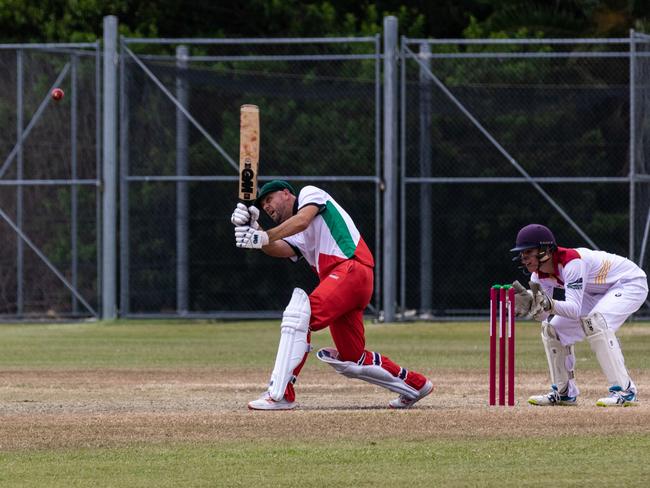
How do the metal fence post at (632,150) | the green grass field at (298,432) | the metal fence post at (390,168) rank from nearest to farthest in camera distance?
the green grass field at (298,432)
the metal fence post at (632,150)
the metal fence post at (390,168)

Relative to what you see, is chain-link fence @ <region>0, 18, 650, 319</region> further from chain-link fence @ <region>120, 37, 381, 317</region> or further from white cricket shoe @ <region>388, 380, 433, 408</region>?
white cricket shoe @ <region>388, 380, 433, 408</region>

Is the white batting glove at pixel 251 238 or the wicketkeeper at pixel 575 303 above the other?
the white batting glove at pixel 251 238

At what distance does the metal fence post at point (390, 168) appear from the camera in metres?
21.2

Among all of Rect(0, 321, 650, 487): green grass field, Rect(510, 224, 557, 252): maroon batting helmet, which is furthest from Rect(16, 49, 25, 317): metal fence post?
Rect(510, 224, 557, 252): maroon batting helmet

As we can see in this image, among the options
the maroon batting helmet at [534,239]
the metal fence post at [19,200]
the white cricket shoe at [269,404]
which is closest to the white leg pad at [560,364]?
the maroon batting helmet at [534,239]

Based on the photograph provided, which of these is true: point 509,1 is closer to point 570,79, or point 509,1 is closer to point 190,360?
point 570,79

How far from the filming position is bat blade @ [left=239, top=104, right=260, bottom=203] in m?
10.8

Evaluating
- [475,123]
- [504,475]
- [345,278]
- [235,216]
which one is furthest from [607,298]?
[475,123]

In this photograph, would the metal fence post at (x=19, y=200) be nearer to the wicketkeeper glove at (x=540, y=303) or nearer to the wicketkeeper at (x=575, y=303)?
the wicketkeeper at (x=575, y=303)

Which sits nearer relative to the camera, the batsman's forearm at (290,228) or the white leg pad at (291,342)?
the white leg pad at (291,342)

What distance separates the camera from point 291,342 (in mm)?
10125

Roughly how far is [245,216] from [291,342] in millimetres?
926

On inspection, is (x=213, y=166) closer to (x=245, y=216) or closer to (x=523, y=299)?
(x=245, y=216)

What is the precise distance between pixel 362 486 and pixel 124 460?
5.10ft
